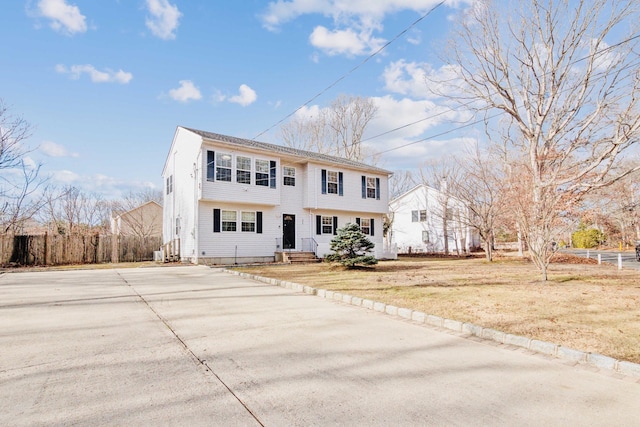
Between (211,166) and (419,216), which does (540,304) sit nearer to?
(211,166)

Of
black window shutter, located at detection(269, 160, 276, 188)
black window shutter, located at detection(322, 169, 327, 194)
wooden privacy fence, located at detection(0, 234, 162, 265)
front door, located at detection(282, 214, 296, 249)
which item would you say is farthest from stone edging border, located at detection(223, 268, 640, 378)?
wooden privacy fence, located at detection(0, 234, 162, 265)

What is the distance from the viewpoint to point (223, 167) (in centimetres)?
1750

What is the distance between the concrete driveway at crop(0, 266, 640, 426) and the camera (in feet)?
8.38

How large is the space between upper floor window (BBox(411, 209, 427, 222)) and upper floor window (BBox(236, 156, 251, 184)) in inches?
785

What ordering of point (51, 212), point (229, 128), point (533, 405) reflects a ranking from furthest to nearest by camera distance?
point (51, 212), point (229, 128), point (533, 405)

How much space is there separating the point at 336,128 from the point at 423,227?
43.4 feet

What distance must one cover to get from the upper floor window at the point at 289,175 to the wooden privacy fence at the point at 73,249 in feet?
29.3

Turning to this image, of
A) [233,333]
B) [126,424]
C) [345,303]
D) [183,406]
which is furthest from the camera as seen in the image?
[345,303]

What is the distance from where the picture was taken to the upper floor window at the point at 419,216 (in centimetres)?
3279

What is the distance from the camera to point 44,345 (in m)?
4.17

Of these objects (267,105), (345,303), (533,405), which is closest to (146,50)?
(267,105)

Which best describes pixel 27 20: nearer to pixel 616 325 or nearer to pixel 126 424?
pixel 126 424

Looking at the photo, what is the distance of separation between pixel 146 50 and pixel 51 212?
80.1 feet

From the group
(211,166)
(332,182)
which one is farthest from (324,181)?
(211,166)
